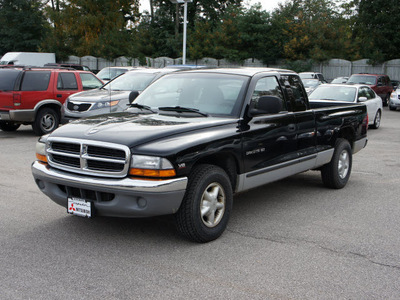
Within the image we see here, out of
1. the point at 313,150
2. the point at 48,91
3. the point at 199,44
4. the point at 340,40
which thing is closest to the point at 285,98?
the point at 313,150

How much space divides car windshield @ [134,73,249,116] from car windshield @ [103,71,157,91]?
22.6 ft

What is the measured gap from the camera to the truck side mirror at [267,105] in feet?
18.2

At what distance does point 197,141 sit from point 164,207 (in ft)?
2.45

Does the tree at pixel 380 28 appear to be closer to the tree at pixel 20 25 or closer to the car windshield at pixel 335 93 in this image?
the car windshield at pixel 335 93

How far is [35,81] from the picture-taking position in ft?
43.2

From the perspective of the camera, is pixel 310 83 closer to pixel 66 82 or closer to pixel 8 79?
pixel 66 82

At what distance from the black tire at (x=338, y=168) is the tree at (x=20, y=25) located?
51.9 meters

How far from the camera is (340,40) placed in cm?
3759

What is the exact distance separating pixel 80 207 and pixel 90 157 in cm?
51

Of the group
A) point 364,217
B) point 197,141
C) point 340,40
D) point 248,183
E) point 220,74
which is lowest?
point 364,217

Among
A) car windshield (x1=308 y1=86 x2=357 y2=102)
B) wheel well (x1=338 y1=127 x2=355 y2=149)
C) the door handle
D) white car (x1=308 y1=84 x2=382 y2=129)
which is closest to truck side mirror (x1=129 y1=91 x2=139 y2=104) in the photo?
the door handle

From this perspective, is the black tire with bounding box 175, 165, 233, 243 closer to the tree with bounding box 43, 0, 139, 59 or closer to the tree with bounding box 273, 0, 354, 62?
the tree with bounding box 273, 0, 354, 62

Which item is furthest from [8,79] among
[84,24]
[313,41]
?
[84,24]

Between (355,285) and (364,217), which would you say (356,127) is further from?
(355,285)
